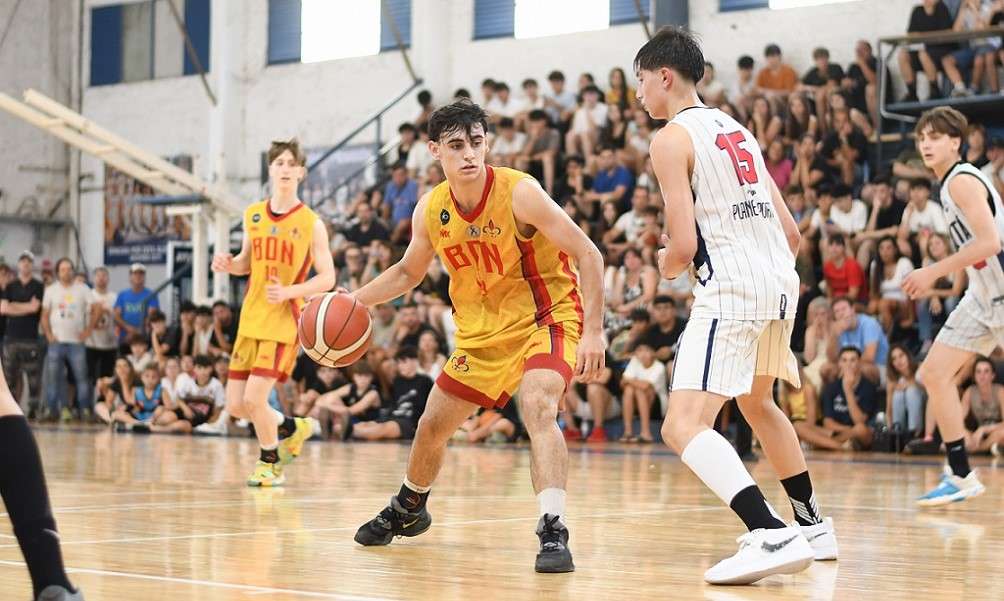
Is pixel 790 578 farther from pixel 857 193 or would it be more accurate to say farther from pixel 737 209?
pixel 857 193

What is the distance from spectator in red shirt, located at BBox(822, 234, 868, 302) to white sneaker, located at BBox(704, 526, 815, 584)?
369 inches

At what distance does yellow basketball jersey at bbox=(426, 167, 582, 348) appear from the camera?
523cm

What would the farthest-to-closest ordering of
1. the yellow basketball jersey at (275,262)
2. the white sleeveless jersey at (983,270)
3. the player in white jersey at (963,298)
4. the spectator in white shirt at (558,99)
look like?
the spectator in white shirt at (558,99) < the yellow basketball jersey at (275,262) < the white sleeveless jersey at (983,270) < the player in white jersey at (963,298)

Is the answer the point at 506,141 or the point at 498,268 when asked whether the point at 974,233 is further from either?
the point at 506,141

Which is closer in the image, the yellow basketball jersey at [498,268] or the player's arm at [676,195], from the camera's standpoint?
the player's arm at [676,195]

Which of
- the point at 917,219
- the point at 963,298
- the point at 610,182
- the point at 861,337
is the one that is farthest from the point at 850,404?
the point at 963,298

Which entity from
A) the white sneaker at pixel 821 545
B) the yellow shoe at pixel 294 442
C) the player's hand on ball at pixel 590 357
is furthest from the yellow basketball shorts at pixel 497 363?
the yellow shoe at pixel 294 442

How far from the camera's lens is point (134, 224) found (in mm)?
23859

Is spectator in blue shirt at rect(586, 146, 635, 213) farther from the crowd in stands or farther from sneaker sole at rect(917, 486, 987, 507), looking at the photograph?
sneaker sole at rect(917, 486, 987, 507)

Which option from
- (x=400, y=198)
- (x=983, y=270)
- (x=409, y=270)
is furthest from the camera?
(x=400, y=198)

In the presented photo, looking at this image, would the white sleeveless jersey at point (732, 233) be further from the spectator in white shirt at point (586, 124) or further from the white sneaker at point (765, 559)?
the spectator in white shirt at point (586, 124)

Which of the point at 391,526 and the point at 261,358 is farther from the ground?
the point at 261,358

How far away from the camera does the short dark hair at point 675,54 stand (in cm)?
467

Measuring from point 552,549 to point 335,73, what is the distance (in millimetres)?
18124
